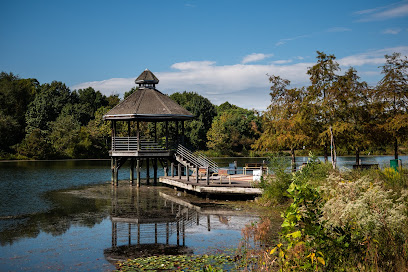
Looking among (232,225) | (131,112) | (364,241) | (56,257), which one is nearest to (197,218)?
(232,225)

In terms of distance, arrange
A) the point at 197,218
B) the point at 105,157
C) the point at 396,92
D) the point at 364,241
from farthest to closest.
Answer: the point at 105,157 < the point at 396,92 < the point at 197,218 < the point at 364,241

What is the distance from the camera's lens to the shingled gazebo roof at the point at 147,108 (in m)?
31.3

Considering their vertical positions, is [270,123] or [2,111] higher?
[2,111]

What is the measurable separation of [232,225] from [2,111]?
6776cm

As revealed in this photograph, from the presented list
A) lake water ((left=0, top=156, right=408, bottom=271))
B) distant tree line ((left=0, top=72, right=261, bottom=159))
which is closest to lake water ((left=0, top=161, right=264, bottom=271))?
lake water ((left=0, top=156, right=408, bottom=271))

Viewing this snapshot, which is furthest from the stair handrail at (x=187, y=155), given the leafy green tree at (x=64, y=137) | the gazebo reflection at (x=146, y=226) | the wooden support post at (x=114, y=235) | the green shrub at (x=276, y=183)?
the leafy green tree at (x=64, y=137)

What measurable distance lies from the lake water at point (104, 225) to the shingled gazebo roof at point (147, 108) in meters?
5.19

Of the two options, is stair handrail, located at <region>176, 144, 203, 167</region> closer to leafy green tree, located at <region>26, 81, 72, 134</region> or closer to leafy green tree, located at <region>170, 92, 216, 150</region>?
leafy green tree, located at <region>170, 92, 216, 150</region>

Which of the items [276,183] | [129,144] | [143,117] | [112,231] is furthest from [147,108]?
[112,231]

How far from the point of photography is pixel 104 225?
18.8 meters

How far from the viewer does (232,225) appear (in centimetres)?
1809

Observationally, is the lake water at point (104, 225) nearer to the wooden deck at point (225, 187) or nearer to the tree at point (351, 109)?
the wooden deck at point (225, 187)

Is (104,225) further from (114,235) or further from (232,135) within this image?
(232,135)

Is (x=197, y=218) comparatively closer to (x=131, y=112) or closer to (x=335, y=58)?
(x=131, y=112)
